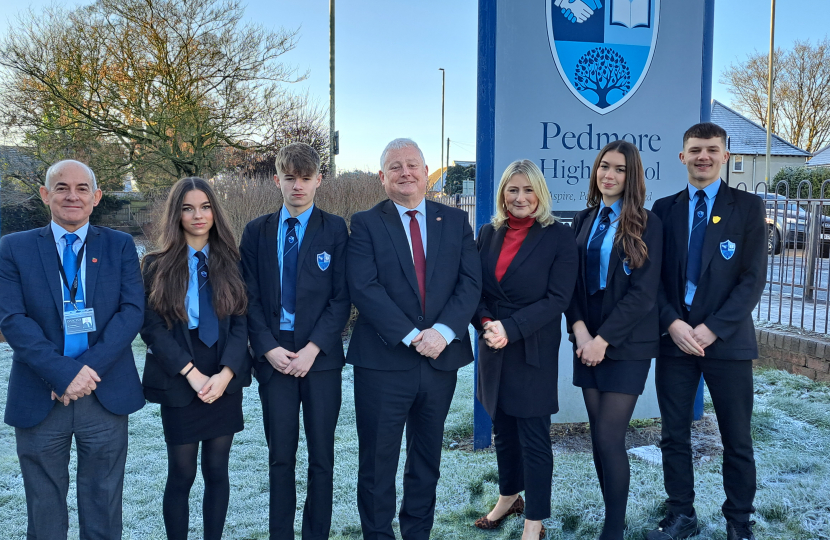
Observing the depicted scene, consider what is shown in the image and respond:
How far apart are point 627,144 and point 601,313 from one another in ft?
2.81

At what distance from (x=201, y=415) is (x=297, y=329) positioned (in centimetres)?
57

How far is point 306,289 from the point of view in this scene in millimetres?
2830

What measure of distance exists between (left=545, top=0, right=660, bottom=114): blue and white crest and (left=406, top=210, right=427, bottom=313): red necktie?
2145 millimetres

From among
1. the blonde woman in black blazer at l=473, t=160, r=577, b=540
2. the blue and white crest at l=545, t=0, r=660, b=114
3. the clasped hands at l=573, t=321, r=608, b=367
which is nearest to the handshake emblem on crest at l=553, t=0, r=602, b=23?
the blue and white crest at l=545, t=0, r=660, b=114

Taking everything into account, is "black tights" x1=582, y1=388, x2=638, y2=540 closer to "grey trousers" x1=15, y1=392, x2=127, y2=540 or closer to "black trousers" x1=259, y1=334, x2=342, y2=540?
"black trousers" x1=259, y1=334, x2=342, y2=540

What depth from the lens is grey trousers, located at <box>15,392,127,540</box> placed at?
7.98 ft

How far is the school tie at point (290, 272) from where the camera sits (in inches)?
112

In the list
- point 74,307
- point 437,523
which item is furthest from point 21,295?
point 437,523

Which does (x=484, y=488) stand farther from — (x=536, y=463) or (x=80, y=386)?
(x=80, y=386)

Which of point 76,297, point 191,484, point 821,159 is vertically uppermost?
point 821,159

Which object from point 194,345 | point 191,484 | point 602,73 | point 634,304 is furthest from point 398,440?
point 602,73

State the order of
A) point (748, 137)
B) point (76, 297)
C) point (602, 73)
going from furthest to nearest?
point (748, 137) → point (602, 73) → point (76, 297)

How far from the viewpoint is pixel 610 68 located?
448cm

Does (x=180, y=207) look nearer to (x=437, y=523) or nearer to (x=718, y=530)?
(x=437, y=523)
